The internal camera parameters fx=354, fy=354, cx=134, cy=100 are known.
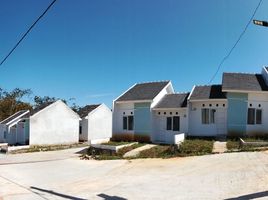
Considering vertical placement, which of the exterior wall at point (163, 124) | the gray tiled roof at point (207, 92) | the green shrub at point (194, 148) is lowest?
the green shrub at point (194, 148)

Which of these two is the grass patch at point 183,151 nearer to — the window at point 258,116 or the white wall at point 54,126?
the window at point 258,116

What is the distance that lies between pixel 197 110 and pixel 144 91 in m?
6.22

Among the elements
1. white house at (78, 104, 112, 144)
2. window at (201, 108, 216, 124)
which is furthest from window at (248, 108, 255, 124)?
A: white house at (78, 104, 112, 144)

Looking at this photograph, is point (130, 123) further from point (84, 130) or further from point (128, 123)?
point (84, 130)

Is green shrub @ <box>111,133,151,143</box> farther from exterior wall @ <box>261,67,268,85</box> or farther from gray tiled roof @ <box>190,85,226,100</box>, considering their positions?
exterior wall @ <box>261,67,268,85</box>

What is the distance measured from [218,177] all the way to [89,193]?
204 inches

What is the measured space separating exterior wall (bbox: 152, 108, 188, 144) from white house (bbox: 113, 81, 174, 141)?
2.27ft

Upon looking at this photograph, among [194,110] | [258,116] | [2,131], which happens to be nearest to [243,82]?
[258,116]

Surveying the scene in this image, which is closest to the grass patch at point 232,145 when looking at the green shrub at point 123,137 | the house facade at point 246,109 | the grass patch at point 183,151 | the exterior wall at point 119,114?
the grass patch at point 183,151

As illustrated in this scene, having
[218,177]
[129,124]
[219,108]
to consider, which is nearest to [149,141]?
[129,124]

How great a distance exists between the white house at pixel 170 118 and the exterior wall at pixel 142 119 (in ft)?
2.07

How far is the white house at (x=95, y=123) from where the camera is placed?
152ft

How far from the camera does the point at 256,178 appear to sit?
13234 mm

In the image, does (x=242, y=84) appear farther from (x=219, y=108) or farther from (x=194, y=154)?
(x=194, y=154)
